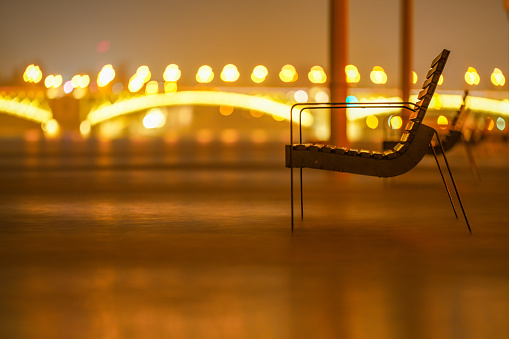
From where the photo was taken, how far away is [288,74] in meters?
41.4

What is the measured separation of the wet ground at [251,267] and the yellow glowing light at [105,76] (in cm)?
3751

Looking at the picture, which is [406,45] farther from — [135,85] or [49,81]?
[49,81]

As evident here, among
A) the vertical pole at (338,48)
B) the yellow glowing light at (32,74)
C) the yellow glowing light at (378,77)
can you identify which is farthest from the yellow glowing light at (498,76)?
the yellow glowing light at (32,74)

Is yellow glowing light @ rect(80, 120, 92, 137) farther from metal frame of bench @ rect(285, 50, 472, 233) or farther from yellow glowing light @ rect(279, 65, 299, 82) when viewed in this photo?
metal frame of bench @ rect(285, 50, 472, 233)

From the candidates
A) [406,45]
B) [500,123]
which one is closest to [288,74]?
[500,123]

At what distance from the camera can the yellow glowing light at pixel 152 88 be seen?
37.1 meters

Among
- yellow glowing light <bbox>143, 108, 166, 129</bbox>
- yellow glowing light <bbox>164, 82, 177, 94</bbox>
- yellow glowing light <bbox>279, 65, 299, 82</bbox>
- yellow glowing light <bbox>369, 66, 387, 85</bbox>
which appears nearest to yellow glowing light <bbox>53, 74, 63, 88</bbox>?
yellow glowing light <bbox>143, 108, 166, 129</bbox>

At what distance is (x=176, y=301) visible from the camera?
209 centimetres

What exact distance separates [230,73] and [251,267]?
1644 inches

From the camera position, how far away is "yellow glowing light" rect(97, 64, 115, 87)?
42094 millimetres

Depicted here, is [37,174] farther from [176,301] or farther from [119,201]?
[176,301]

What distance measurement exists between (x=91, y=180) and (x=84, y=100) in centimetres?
3459

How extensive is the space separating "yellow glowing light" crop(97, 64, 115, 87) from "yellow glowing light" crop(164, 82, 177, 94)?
4.98m

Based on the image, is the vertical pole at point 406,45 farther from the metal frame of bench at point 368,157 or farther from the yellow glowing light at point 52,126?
the yellow glowing light at point 52,126
